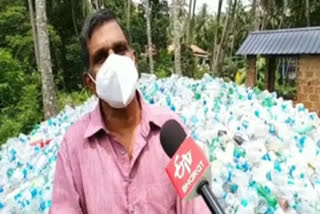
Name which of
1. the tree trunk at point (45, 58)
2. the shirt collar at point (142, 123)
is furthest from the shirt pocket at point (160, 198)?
the tree trunk at point (45, 58)

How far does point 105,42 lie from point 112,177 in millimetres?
426

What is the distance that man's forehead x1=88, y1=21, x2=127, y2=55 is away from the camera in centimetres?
161

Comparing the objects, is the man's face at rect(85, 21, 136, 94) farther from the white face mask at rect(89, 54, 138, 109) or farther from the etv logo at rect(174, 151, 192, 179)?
the etv logo at rect(174, 151, 192, 179)

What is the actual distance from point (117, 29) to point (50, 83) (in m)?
10.3

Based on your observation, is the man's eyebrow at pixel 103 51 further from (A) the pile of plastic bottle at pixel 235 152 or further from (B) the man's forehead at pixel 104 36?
(A) the pile of plastic bottle at pixel 235 152

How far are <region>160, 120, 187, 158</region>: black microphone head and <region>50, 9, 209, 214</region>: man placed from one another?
0.63 feet

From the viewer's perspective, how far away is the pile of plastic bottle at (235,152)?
309 cm

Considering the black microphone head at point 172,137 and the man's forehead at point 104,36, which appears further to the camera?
the man's forehead at point 104,36

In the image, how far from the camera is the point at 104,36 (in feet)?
5.29

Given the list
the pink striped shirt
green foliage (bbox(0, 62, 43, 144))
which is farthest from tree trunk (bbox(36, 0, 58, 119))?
the pink striped shirt

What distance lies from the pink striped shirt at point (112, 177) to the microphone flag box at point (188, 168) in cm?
30

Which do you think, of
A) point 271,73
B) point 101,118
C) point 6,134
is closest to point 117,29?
point 101,118

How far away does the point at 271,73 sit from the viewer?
12.9 metres

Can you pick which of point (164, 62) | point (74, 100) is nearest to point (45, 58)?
point (74, 100)
